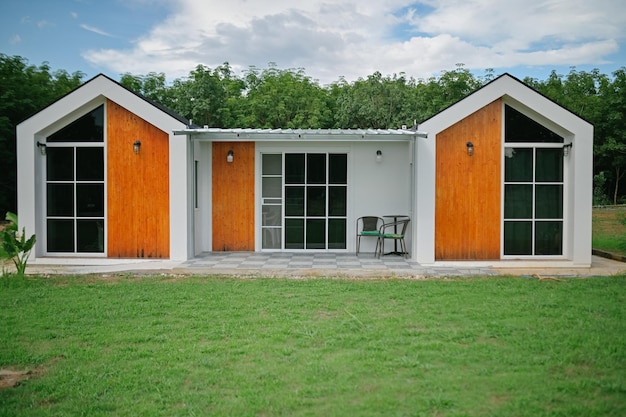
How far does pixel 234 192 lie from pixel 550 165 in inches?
281

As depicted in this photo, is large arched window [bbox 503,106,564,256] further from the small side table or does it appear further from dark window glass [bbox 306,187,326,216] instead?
dark window glass [bbox 306,187,326,216]

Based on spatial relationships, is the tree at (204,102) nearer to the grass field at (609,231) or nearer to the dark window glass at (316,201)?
the dark window glass at (316,201)

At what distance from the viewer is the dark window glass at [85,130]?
12867mm

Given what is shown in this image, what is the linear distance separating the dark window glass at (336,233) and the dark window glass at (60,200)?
5829mm

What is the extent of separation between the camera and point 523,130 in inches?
495

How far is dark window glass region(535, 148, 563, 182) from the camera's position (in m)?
12.6

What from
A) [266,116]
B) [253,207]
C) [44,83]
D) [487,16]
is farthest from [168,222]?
[266,116]

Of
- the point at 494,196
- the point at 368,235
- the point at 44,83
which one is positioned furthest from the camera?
the point at 44,83

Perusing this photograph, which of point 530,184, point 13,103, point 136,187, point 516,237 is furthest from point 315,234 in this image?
point 13,103

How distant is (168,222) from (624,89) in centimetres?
2845

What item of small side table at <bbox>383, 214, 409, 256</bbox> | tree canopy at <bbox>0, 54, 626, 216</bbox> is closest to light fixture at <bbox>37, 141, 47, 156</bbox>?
small side table at <bbox>383, 214, 409, 256</bbox>

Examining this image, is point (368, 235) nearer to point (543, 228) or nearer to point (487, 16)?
point (543, 228)

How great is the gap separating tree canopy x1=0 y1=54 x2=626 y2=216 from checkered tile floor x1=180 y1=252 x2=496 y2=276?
15519 millimetres

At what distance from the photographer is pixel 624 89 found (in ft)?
105
